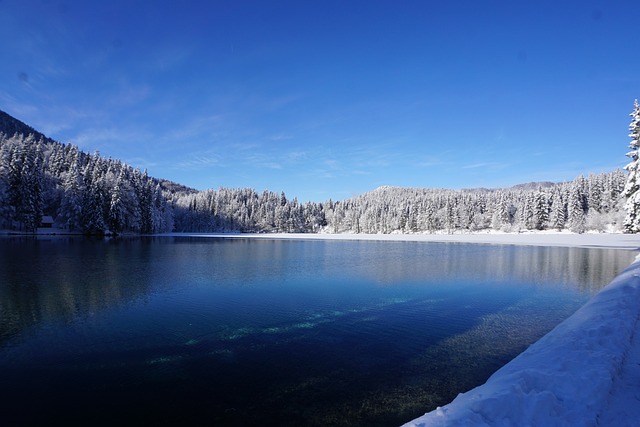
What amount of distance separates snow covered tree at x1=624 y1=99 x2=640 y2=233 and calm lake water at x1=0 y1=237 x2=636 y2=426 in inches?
708

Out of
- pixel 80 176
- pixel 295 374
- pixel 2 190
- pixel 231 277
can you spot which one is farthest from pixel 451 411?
pixel 80 176

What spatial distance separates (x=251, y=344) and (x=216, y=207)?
12396 cm

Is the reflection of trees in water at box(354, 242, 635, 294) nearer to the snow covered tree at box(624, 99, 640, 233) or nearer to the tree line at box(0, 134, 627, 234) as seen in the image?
the snow covered tree at box(624, 99, 640, 233)

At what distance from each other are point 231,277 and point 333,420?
1816cm

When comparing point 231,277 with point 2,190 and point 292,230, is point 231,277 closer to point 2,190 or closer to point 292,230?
point 2,190

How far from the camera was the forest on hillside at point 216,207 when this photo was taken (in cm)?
6956

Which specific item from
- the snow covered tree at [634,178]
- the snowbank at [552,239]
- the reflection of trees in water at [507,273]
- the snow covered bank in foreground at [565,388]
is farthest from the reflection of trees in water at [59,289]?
the snowbank at [552,239]

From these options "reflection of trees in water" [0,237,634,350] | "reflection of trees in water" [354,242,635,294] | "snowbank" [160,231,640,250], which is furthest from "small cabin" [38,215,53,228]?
"reflection of trees in water" [354,242,635,294]

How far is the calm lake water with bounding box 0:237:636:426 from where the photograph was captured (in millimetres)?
7358

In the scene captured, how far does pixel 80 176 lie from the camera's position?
247 feet

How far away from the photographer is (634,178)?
3506 cm

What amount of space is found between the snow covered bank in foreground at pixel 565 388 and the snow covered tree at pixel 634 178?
33240mm

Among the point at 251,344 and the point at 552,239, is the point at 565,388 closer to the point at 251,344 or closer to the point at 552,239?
the point at 251,344

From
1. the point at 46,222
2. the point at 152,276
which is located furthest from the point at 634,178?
the point at 46,222
